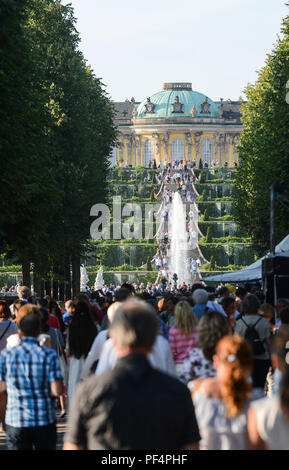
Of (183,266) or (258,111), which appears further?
(183,266)

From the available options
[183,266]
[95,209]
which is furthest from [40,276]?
[183,266]

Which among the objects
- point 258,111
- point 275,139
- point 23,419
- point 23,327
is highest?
point 258,111

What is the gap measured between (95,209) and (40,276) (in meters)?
5.99

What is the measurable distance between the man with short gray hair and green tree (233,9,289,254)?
83.1 ft

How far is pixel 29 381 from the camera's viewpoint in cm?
770

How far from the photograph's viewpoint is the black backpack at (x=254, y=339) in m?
11.4

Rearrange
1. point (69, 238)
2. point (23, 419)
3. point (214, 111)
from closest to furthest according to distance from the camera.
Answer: point (23, 419) → point (69, 238) → point (214, 111)

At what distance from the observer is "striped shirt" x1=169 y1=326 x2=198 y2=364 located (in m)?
10.4

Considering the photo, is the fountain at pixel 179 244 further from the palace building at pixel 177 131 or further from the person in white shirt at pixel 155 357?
the person in white shirt at pixel 155 357

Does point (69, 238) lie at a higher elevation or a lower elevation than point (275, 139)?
lower

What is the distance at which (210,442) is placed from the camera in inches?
237

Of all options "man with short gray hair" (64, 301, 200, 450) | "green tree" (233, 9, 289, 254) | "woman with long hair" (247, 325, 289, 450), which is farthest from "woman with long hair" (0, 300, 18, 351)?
"green tree" (233, 9, 289, 254)

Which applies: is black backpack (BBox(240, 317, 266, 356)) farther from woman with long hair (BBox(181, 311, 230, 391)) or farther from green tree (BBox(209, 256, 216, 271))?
green tree (BBox(209, 256, 216, 271))

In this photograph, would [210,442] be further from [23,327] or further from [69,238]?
[69,238]
